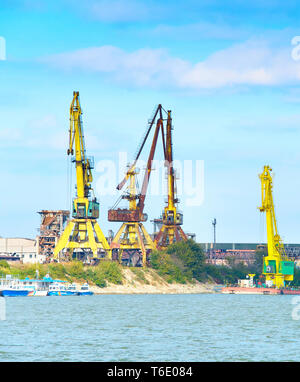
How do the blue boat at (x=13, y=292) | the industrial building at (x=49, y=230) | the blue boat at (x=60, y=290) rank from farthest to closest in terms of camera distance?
1. the industrial building at (x=49, y=230)
2. the blue boat at (x=60, y=290)
3. the blue boat at (x=13, y=292)

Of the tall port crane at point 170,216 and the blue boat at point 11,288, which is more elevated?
the tall port crane at point 170,216

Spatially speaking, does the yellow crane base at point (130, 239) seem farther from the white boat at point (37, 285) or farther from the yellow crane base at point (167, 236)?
the white boat at point (37, 285)

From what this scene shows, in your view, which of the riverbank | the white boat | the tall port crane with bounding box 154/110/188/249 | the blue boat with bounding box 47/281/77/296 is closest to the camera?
the white boat

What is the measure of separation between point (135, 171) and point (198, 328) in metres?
89.9

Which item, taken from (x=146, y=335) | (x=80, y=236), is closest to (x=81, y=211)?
(x=80, y=236)

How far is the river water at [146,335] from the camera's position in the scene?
150 ft

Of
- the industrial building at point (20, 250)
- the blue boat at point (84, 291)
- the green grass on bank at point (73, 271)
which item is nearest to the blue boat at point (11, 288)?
the green grass on bank at point (73, 271)

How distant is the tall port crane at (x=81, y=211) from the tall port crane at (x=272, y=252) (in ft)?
92.7

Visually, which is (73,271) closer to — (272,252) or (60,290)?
(60,290)

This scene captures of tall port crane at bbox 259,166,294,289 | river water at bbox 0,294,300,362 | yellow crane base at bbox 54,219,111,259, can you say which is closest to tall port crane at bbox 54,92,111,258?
yellow crane base at bbox 54,219,111,259

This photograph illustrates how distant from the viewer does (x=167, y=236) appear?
537 feet

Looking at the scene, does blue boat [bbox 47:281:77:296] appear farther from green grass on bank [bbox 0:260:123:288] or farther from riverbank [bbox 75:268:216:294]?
riverbank [bbox 75:268:216:294]

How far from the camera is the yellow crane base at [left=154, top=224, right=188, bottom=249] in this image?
532 feet
